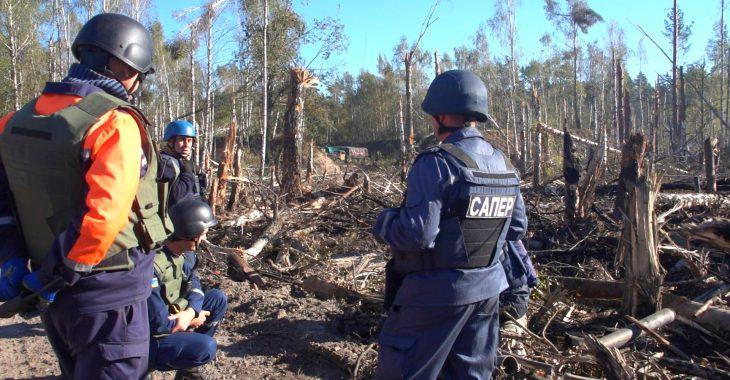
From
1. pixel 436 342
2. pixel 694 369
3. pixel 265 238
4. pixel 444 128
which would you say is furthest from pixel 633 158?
pixel 436 342

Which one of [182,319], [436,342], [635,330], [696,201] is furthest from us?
[696,201]

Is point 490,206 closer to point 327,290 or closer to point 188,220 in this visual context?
point 188,220

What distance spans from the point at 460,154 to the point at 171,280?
1643 mm

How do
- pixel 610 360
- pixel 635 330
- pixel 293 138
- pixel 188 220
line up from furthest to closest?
pixel 293 138
pixel 635 330
pixel 610 360
pixel 188 220

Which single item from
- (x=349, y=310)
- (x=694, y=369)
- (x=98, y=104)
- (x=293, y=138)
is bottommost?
(x=694, y=369)

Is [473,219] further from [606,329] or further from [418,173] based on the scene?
[606,329]

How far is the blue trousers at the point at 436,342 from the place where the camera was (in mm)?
2443

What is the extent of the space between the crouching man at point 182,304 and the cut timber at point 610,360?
2088 mm

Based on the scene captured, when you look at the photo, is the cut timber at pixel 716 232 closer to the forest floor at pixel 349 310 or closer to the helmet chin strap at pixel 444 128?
the forest floor at pixel 349 310

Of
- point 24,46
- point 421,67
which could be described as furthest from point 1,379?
point 421,67

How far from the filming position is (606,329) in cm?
426

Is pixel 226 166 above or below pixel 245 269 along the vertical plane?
above

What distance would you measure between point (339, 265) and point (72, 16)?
3272 centimetres

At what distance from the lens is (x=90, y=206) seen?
1935 mm
